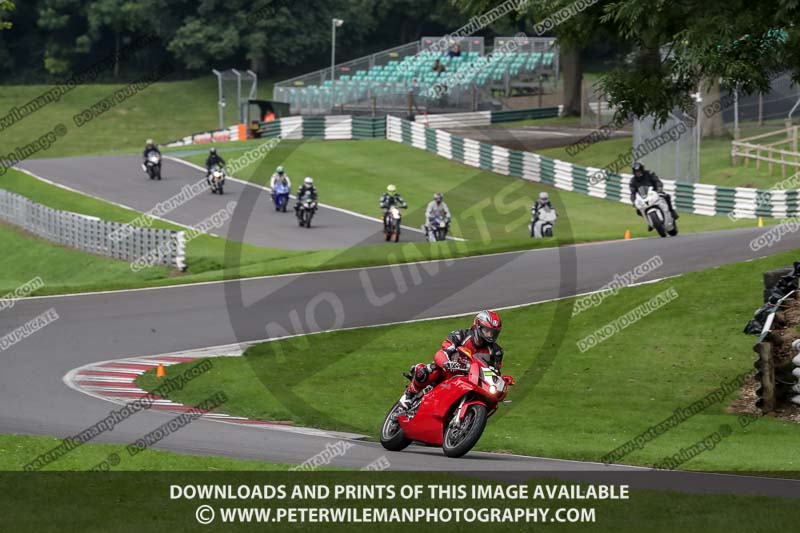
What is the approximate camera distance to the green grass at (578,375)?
1612 cm

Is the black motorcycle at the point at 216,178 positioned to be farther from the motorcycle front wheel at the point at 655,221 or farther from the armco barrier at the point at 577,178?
the motorcycle front wheel at the point at 655,221

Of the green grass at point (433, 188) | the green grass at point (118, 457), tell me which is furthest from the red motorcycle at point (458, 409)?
the green grass at point (433, 188)

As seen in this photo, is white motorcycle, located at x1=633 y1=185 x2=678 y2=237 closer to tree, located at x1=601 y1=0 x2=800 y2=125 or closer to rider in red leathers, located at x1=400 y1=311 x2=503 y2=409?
tree, located at x1=601 y1=0 x2=800 y2=125

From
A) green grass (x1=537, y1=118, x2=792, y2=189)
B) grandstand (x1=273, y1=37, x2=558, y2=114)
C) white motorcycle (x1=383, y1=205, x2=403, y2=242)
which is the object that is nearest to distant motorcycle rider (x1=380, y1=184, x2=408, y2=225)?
white motorcycle (x1=383, y1=205, x2=403, y2=242)

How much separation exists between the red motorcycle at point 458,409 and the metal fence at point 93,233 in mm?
21228

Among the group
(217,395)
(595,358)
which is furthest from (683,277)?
(217,395)

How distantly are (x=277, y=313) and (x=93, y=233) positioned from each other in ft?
49.7

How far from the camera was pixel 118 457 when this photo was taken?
13.4 metres

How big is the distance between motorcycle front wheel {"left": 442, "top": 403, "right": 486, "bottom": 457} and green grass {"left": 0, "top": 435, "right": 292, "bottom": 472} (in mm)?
1941

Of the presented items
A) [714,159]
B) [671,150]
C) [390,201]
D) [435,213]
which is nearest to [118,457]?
[435,213]

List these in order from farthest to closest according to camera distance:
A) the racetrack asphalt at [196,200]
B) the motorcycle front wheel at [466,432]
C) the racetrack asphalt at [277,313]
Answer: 1. the racetrack asphalt at [196,200]
2. the racetrack asphalt at [277,313]
3. the motorcycle front wheel at [466,432]

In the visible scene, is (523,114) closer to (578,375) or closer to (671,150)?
(671,150)
